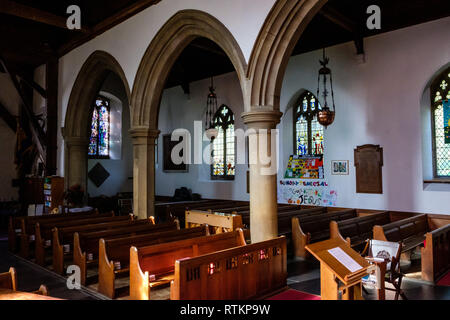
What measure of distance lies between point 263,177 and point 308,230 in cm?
224

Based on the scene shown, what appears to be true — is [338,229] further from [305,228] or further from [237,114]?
[237,114]

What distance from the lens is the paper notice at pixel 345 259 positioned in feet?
9.95

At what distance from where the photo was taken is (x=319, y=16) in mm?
7672

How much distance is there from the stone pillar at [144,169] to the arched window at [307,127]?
14.3 feet

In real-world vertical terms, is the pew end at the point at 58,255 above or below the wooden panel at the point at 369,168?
below

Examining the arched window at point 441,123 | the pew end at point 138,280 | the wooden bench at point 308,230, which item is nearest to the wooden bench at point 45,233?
the pew end at point 138,280

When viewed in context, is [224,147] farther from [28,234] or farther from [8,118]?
[8,118]

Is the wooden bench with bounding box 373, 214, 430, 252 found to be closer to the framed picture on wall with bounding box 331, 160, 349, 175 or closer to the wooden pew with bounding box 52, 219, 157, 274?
the framed picture on wall with bounding box 331, 160, 349, 175

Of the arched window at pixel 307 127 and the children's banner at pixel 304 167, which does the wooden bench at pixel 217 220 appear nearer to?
the children's banner at pixel 304 167

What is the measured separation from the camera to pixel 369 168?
8.24m

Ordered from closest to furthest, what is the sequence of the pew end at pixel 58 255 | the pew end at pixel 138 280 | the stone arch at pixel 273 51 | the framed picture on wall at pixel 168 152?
the pew end at pixel 138 280 < the stone arch at pixel 273 51 < the pew end at pixel 58 255 < the framed picture on wall at pixel 168 152

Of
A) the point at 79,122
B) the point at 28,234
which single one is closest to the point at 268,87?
the point at 28,234

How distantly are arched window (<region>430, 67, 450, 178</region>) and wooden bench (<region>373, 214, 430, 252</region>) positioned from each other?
1.30 meters

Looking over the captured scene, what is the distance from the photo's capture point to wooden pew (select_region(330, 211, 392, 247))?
6.04 m
